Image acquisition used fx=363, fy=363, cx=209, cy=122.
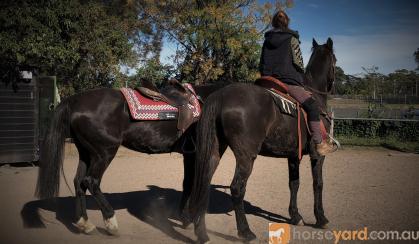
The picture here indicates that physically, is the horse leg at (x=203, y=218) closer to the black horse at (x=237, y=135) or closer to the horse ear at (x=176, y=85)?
the black horse at (x=237, y=135)

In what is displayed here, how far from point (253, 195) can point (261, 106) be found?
3.05 metres

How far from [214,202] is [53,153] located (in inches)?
114

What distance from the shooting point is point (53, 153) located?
16.3 feet

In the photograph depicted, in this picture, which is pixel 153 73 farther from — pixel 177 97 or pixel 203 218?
pixel 203 218

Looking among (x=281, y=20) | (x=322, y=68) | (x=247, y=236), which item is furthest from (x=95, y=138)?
(x=322, y=68)

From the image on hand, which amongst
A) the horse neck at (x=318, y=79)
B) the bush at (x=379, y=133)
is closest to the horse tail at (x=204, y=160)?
the horse neck at (x=318, y=79)

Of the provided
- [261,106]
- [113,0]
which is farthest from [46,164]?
[113,0]

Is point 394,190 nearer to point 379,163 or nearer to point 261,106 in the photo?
point 379,163

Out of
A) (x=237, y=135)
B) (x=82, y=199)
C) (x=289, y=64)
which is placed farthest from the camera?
(x=82, y=199)

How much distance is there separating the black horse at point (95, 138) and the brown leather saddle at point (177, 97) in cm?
15

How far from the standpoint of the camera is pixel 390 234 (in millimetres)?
4656

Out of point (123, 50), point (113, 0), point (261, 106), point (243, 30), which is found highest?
point (113, 0)

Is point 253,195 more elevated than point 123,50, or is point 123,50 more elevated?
point 123,50

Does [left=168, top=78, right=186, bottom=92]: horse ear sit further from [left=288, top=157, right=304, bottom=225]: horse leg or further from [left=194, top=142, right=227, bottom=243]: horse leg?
[left=288, top=157, right=304, bottom=225]: horse leg
